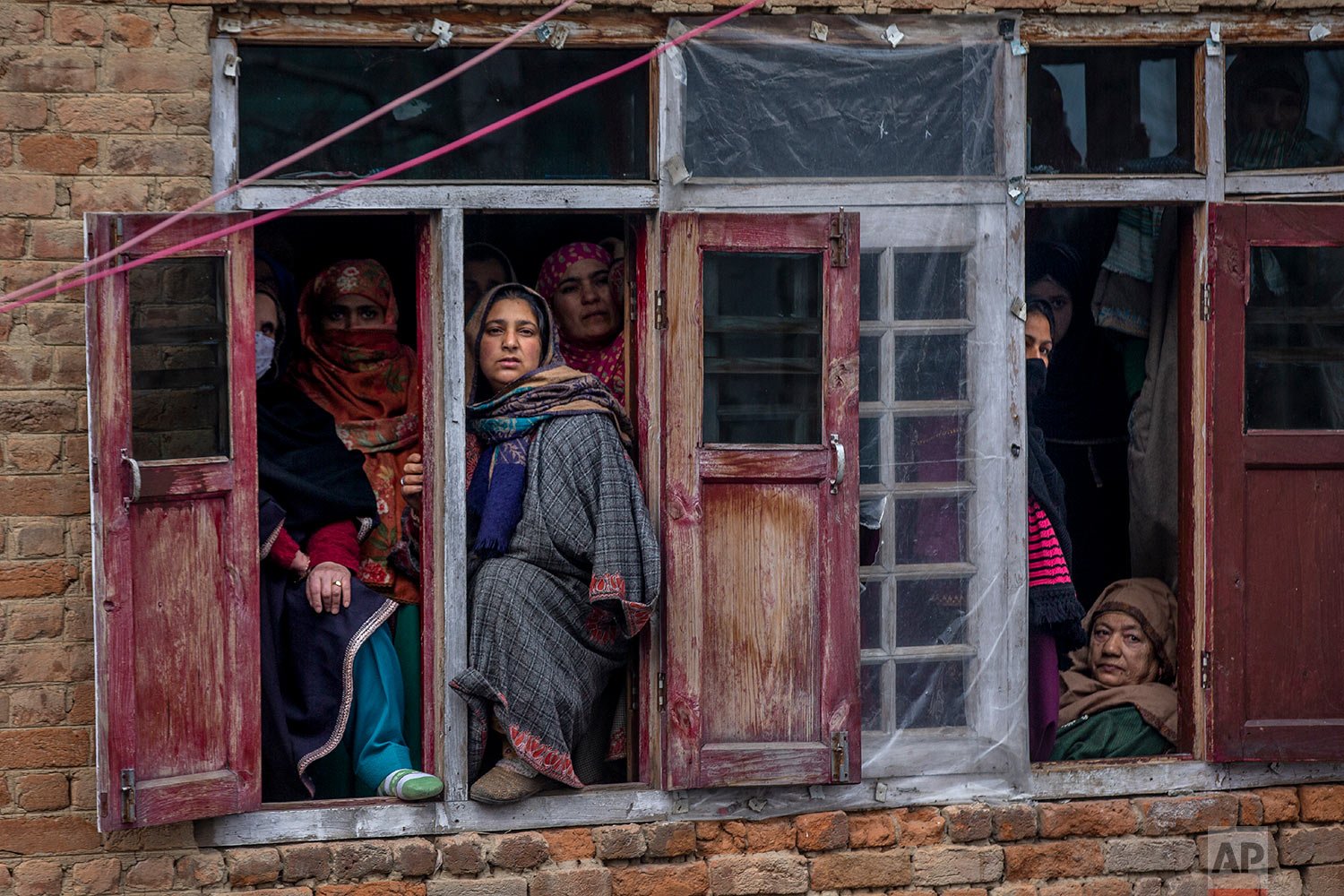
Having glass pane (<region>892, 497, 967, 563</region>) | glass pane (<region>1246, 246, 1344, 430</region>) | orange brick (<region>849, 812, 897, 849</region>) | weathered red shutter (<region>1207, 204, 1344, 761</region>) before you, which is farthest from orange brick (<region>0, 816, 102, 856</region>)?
glass pane (<region>1246, 246, 1344, 430</region>)

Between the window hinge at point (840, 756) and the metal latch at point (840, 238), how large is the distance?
140 centimetres

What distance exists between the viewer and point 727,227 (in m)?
4.91

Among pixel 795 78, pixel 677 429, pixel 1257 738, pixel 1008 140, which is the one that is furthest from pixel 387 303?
pixel 1257 738

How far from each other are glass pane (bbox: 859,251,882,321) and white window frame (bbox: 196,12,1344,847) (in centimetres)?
6

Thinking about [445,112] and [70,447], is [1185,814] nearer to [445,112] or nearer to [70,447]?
[445,112]

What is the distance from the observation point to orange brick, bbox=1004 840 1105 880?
5285mm

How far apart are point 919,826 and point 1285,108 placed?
2.54 metres

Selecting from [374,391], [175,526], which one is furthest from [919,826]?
[175,526]

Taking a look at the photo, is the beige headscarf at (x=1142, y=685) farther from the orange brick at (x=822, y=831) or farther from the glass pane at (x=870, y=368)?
the glass pane at (x=870, y=368)

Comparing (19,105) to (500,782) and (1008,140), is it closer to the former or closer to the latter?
(500,782)

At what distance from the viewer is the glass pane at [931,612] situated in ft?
17.1

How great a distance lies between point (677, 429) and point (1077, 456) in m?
2.21

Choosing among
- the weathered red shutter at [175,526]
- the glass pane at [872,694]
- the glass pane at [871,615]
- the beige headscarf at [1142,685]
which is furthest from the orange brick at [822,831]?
the weathered red shutter at [175,526]

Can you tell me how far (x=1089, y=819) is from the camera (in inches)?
209
